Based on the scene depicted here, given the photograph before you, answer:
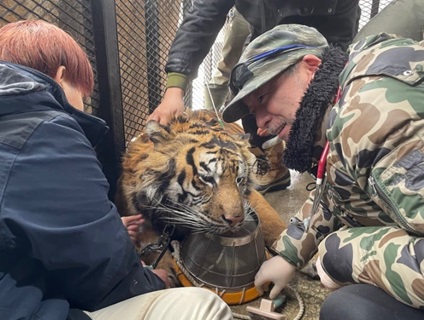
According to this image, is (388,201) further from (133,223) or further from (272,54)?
(133,223)

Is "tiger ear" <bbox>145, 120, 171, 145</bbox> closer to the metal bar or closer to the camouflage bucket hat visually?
the metal bar

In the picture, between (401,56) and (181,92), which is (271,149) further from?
(401,56)

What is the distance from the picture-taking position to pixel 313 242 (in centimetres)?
180

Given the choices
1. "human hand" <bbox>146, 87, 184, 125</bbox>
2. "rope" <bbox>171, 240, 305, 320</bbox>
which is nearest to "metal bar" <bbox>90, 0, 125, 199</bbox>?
"human hand" <bbox>146, 87, 184, 125</bbox>

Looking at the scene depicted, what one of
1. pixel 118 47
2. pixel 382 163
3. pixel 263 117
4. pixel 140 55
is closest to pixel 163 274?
pixel 263 117

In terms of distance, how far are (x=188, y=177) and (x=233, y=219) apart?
29 cm

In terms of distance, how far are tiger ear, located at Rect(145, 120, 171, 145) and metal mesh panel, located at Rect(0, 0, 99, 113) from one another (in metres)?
0.45

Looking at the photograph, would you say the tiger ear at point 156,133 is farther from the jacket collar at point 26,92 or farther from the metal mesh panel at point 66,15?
the jacket collar at point 26,92

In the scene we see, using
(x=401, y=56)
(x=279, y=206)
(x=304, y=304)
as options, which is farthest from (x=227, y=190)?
(x=279, y=206)

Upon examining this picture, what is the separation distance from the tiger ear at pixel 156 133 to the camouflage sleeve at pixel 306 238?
0.72 meters

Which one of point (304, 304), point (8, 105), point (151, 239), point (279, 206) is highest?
point (8, 105)

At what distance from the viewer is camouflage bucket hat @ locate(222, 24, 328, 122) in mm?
1525

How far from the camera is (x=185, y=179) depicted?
203cm

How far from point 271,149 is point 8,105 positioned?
2.33 meters
